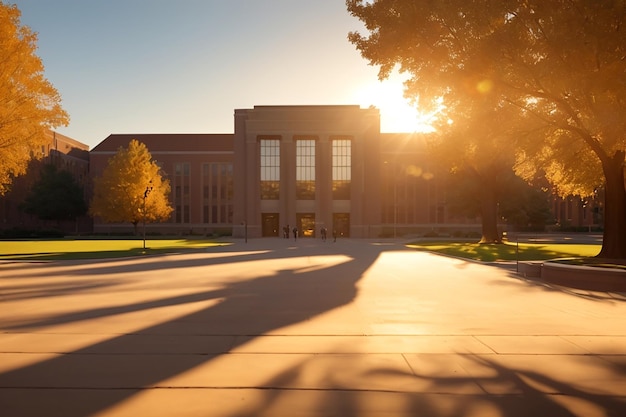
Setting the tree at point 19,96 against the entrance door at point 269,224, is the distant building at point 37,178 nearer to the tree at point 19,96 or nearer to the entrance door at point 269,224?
the entrance door at point 269,224

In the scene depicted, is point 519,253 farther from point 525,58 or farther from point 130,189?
point 130,189

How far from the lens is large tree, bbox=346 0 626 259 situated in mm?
16594

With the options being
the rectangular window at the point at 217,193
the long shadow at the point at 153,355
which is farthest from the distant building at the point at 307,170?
the long shadow at the point at 153,355

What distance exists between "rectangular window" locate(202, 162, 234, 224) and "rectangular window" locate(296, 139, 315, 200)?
27.1 m

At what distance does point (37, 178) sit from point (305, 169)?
51.8m

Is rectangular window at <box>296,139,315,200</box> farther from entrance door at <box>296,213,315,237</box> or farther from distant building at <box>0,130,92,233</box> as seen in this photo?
distant building at <box>0,130,92,233</box>

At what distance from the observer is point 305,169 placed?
8050 cm

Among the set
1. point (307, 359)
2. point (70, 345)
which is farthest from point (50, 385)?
point (307, 359)

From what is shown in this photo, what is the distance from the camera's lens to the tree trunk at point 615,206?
20.8 meters

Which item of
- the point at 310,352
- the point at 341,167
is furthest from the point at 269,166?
the point at 310,352

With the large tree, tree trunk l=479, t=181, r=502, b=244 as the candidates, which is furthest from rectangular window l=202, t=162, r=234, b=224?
the large tree

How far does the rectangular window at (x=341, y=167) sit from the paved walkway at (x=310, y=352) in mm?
65673

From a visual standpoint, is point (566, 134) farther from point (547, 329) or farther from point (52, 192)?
Result: point (52, 192)

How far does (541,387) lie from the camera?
6.04 metres
